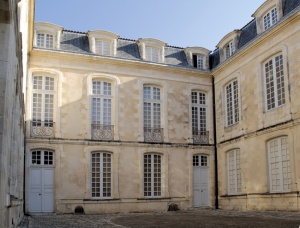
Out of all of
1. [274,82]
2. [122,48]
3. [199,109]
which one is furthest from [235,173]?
[122,48]

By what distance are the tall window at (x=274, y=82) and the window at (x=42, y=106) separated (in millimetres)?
8163

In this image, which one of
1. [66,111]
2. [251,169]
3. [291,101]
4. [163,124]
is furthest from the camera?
[163,124]

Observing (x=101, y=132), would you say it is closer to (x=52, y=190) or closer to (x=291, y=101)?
(x=52, y=190)

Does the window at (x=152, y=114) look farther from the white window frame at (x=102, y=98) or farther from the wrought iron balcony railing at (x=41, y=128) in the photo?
the wrought iron balcony railing at (x=41, y=128)

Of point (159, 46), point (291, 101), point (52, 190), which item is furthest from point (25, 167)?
point (291, 101)

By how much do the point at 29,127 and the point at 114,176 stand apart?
378 centimetres

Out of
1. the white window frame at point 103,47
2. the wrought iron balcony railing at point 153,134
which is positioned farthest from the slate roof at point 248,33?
the white window frame at point 103,47

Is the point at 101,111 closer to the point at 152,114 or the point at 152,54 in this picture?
the point at 152,114

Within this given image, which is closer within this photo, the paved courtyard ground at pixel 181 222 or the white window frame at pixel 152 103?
the paved courtyard ground at pixel 181 222

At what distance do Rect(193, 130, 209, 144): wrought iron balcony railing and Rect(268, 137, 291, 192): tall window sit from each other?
4057mm

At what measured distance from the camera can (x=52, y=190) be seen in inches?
600

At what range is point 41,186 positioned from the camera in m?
15.2

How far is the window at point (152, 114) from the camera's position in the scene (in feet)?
55.5

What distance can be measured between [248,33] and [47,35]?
811 centimetres
